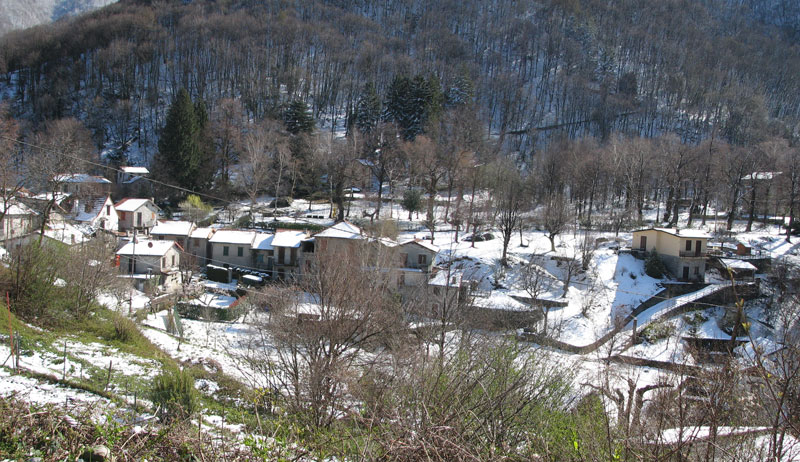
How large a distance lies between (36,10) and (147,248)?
156588 millimetres

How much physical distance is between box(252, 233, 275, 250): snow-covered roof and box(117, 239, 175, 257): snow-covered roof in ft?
15.4

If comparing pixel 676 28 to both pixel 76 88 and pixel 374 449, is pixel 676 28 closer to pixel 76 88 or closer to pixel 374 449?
pixel 76 88

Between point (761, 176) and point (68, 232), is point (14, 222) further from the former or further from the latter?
point (761, 176)

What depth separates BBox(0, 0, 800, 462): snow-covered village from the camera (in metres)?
4.54

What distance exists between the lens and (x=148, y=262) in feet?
82.0

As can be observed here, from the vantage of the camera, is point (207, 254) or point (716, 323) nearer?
point (716, 323)

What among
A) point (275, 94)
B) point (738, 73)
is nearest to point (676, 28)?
point (738, 73)

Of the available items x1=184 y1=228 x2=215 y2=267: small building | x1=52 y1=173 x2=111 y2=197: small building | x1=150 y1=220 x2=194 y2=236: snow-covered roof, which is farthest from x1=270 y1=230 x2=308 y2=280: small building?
x1=52 y1=173 x2=111 y2=197: small building

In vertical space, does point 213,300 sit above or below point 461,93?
below

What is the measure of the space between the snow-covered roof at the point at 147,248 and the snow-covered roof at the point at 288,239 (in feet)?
19.5

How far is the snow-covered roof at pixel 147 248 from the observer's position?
25.4 meters

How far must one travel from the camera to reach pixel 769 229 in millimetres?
34906

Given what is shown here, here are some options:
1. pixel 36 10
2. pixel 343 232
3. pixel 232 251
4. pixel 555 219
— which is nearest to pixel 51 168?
pixel 232 251

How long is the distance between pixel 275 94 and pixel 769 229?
2139 inches
